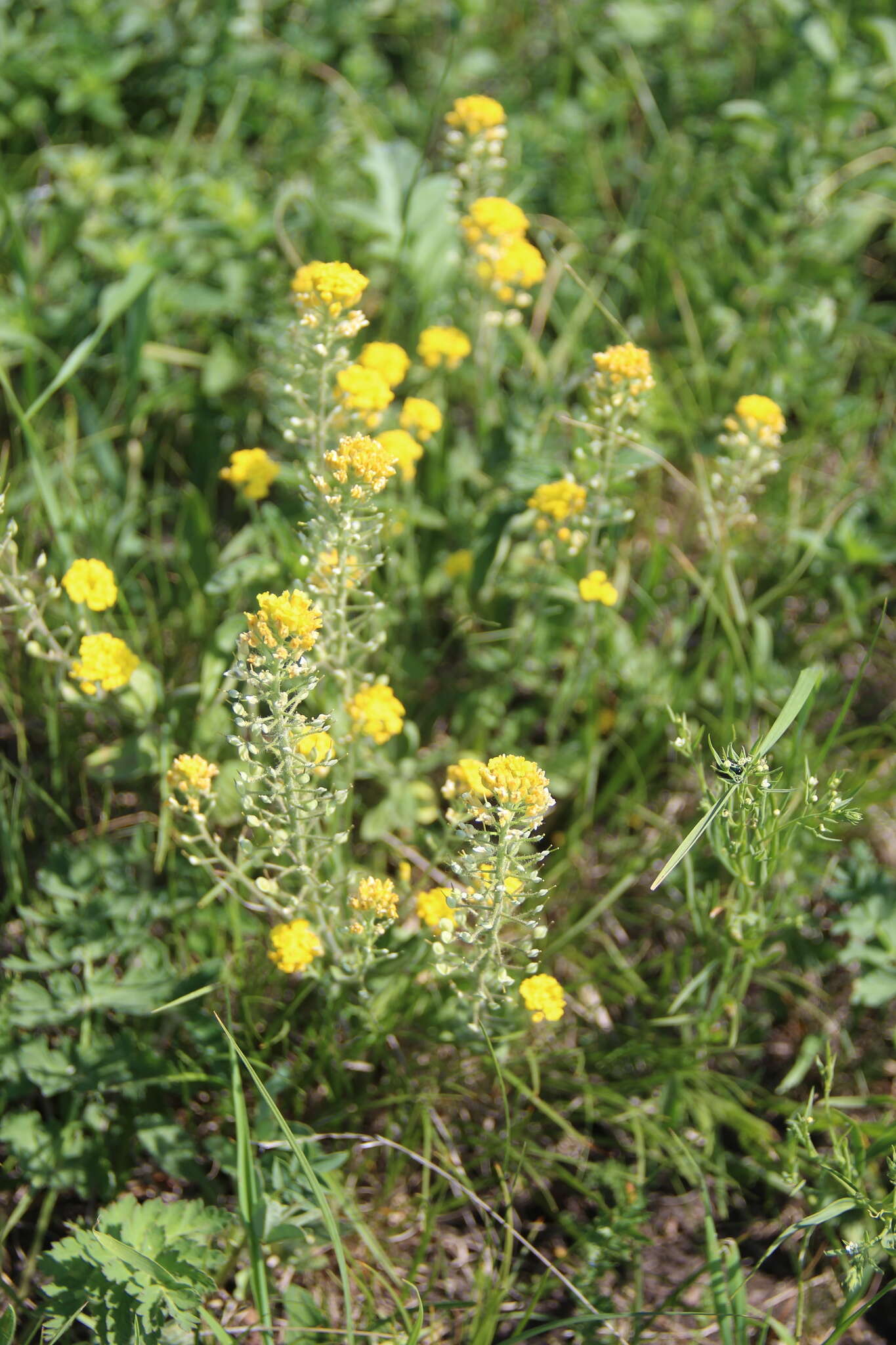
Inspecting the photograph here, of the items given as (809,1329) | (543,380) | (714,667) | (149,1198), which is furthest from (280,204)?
(809,1329)

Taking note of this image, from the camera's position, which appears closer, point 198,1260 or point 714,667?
point 198,1260

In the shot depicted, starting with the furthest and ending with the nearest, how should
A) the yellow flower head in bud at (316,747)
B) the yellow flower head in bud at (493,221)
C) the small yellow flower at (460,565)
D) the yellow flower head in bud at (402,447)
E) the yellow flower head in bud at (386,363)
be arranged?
1. the small yellow flower at (460,565)
2. the yellow flower head in bud at (493,221)
3. the yellow flower head in bud at (386,363)
4. the yellow flower head in bud at (402,447)
5. the yellow flower head in bud at (316,747)

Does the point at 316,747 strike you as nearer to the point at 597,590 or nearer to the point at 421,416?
the point at 597,590

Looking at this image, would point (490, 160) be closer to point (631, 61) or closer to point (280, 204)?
point (280, 204)

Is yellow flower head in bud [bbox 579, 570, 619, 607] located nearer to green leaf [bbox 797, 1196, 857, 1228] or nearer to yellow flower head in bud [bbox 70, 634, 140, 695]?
yellow flower head in bud [bbox 70, 634, 140, 695]

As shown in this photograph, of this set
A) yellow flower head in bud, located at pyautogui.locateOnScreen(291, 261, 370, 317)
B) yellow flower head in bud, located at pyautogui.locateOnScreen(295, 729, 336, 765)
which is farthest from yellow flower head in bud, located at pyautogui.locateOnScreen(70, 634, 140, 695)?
yellow flower head in bud, located at pyautogui.locateOnScreen(291, 261, 370, 317)

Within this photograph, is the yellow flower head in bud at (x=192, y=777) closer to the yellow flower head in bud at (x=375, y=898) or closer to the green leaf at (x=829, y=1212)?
the yellow flower head in bud at (x=375, y=898)

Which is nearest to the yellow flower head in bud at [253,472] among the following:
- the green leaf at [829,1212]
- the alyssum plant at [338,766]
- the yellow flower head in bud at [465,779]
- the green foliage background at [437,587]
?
the alyssum plant at [338,766]
